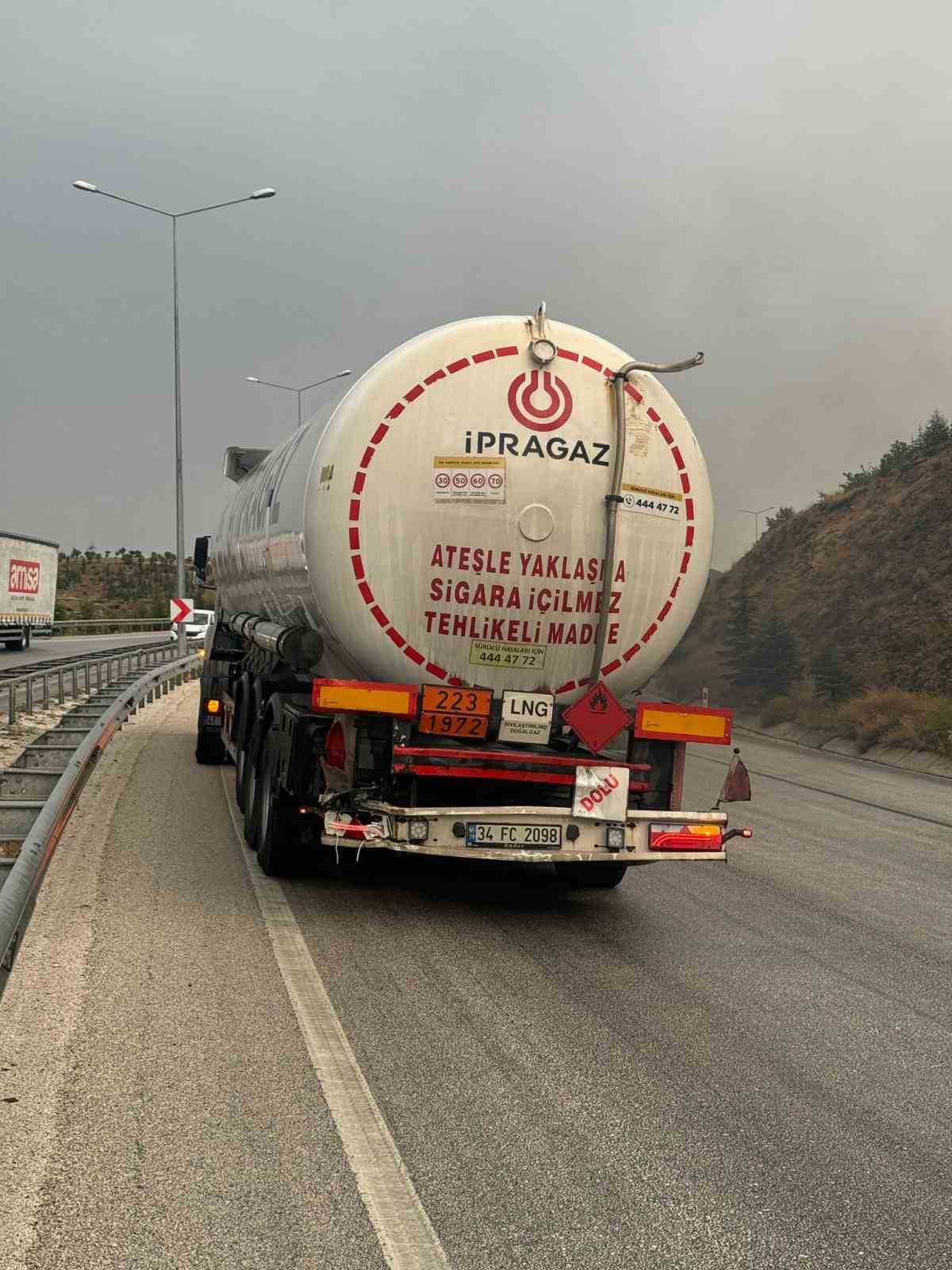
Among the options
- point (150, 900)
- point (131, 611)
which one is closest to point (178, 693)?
point (150, 900)

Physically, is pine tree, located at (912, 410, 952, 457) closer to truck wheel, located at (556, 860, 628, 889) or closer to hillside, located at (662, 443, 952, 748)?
hillside, located at (662, 443, 952, 748)

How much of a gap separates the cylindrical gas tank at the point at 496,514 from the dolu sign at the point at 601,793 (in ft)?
1.66

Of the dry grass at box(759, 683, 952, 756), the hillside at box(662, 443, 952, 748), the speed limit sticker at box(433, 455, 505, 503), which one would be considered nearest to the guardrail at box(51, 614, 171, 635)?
the hillside at box(662, 443, 952, 748)

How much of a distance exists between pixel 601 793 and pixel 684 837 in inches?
23.9

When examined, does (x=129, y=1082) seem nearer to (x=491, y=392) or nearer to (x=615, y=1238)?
(x=615, y=1238)

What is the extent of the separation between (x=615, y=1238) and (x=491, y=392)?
5057mm

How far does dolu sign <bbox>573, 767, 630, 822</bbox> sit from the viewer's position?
7965 mm

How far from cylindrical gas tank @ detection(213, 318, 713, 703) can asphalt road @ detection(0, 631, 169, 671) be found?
80.0 ft

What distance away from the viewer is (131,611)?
92062mm

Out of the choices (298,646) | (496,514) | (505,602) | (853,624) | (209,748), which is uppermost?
(496,514)

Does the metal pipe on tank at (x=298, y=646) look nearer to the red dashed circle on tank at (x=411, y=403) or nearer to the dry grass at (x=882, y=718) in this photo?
the red dashed circle on tank at (x=411, y=403)

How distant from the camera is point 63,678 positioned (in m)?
23.4

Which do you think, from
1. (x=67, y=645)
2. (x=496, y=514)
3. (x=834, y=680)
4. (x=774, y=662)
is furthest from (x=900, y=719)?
(x=67, y=645)

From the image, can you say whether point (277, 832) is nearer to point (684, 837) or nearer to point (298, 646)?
point (298, 646)
